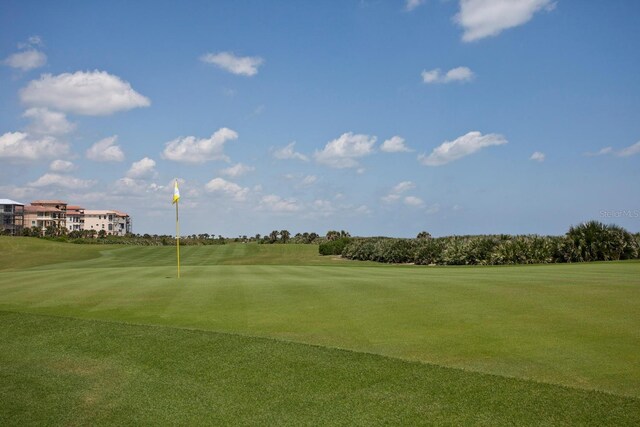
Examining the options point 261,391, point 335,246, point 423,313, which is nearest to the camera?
point 261,391

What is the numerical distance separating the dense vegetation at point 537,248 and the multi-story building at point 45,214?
11999 cm

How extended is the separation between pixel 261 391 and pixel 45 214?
493 feet

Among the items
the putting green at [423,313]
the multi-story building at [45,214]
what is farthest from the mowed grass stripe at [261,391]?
the multi-story building at [45,214]

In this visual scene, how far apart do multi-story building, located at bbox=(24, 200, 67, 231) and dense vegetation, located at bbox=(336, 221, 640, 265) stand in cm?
11999

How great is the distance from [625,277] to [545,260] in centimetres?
1749

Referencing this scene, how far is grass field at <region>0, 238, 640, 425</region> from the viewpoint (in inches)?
232

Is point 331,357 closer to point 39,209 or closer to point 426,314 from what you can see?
point 426,314

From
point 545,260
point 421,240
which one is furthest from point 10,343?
point 421,240

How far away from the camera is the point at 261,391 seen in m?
A: 6.46

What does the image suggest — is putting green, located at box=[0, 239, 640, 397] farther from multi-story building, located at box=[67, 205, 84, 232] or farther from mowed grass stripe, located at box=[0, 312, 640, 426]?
multi-story building, located at box=[67, 205, 84, 232]

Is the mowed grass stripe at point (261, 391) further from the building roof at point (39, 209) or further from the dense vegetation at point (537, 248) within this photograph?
the building roof at point (39, 209)

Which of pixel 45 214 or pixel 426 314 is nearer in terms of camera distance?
pixel 426 314

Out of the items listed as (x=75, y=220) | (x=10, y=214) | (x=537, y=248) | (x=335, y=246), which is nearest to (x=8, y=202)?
(x=10, y=214)

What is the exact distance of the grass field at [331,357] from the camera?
5.88 metres
